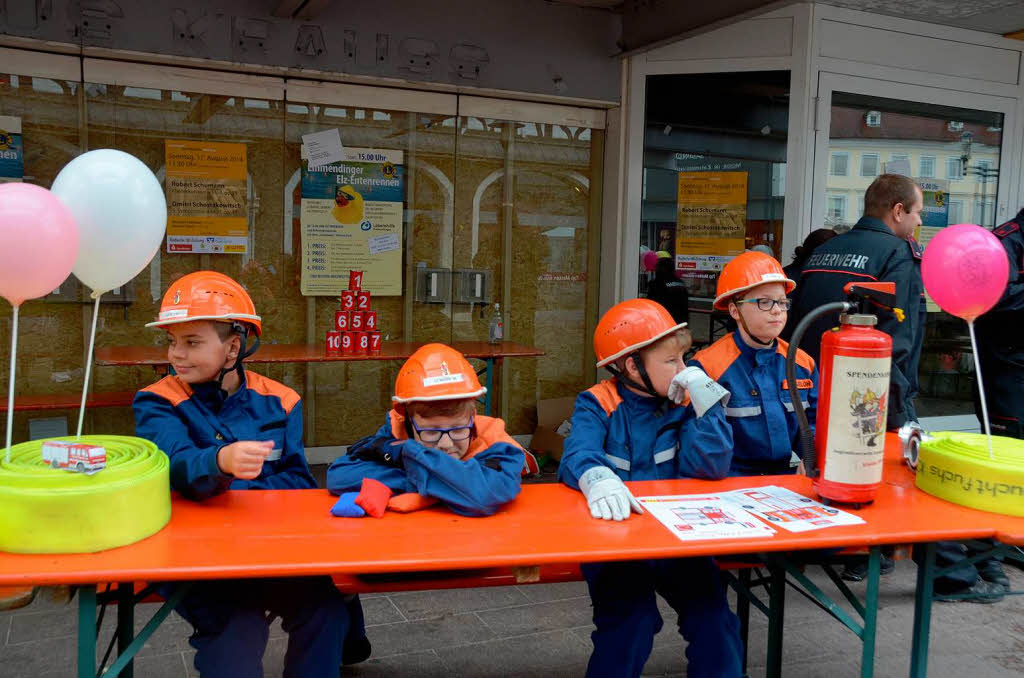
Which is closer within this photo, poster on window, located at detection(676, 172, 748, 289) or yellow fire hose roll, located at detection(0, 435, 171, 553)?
yellow fire hose roll, located at detection(0, 435, 171, 553)

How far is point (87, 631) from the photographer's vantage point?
1.80m

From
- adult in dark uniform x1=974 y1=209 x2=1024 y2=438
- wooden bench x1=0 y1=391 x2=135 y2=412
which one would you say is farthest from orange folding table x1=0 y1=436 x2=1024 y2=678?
wooden bench x1=0 y1=391 x2=135 y2=412

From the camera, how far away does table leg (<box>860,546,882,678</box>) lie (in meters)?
2.23

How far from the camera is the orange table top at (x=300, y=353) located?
4.93 m

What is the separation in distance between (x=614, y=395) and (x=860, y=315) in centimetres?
83

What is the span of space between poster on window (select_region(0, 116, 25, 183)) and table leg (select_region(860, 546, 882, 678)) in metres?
5.52

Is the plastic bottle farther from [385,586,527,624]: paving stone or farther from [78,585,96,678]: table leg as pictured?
[78,585,96,678]: table leg

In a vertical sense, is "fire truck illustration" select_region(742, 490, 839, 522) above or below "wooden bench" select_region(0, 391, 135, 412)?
above

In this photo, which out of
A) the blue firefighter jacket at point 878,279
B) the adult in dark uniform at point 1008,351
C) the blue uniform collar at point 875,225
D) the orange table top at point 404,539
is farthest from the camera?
the adult in dark uniform at point 1008,351

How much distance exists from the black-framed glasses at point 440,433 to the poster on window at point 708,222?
4.11 meters

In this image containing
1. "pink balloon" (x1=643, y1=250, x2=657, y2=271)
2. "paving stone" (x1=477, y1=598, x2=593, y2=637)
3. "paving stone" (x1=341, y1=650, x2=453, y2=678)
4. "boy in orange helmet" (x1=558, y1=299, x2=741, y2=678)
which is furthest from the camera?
"pink balloon" (x1=643, y1=250, x2=657, y2=271)

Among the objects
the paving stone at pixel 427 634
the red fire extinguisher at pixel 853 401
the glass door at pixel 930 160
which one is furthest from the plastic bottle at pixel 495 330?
the red fire extinguisher at pixel 853 401

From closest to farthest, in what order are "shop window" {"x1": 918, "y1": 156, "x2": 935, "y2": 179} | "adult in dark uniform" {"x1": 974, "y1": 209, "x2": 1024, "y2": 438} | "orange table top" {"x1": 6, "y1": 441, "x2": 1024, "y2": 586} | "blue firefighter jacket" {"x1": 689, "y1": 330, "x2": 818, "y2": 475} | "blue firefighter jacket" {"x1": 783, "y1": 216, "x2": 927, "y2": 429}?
"orange table top" {"x1": 6, "y1": 441, "x2": 1024, "y2": 586}
"blue firefighter jacket" {"x1": 689, "y1": 330, "x2": 818, "y2": 475}
"blue firefighter jacket" {"x1": 783, "y1": 216, "x2": 927, "y2": 429}
"adult in dark uniform" {"x1": 974, "y1": 209, "x2": 1024, "y2": 438}
"shop window" {"x1": 918, "y1": 156, "x2": 935, "y2": 179}

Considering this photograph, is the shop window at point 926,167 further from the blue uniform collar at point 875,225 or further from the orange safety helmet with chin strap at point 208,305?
the orange safety helmet with chin strap at point 208,305
